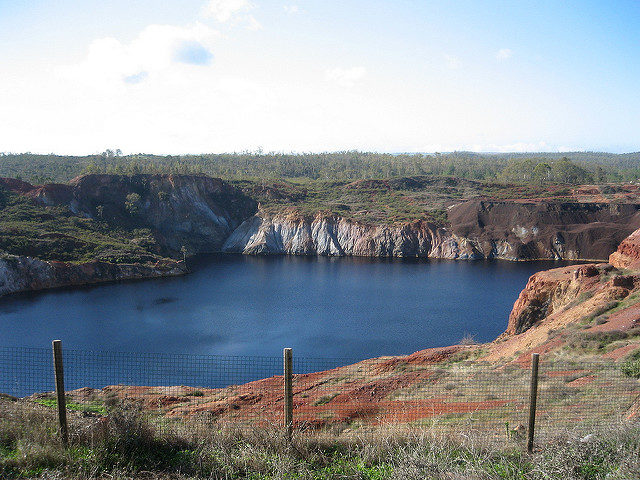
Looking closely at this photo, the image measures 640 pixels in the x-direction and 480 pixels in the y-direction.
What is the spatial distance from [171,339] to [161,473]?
2748 cm

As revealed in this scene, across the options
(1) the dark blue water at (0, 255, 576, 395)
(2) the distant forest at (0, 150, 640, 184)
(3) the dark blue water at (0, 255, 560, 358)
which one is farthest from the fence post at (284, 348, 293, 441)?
(2) the distant forest at (0, 150, 640, 184)

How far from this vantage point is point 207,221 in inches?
3196

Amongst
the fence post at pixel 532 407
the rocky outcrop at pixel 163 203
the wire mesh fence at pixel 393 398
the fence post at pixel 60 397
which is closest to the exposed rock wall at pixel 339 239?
the rocky outcrop at pixel 163 203

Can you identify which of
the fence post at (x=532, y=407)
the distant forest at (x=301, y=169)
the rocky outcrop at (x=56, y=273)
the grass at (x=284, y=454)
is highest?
the distant forest at (x=301, y=169)

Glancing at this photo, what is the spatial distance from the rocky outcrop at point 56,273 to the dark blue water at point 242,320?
2644 millimetres

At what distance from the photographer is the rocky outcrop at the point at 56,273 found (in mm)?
48906

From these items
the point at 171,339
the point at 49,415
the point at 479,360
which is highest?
the point at 49,415

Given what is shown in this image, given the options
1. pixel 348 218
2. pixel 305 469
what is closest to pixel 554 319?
pixel 305 469

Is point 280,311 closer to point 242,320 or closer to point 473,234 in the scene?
point 242,320

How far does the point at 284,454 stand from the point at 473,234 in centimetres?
6817

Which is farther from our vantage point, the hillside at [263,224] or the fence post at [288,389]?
the hillside at [263,224]

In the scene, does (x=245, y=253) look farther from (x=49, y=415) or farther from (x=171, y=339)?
(x=49, y=415)

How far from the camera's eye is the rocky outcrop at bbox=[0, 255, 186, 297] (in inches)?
1925

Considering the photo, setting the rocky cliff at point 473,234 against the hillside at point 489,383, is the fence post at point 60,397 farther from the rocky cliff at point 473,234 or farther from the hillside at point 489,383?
the rocky cliff at point 473,234
